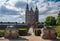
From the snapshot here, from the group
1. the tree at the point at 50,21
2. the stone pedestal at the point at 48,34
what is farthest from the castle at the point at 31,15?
the stone pedestal at the point at 48,34

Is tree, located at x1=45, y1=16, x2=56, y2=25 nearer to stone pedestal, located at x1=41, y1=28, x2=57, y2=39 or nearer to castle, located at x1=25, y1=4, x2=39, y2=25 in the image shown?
castle, located at x1=25, y1=4, x2=39, y2=25

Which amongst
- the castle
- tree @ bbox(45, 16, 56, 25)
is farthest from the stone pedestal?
the castle

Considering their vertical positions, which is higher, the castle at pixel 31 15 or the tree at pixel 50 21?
the castle at pixel 31 15

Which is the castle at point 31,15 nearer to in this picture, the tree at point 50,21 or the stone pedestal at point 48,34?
the tree at point 50,21

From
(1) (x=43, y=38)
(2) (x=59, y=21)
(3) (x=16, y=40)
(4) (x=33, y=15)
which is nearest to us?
(3) (x=16, y=40)

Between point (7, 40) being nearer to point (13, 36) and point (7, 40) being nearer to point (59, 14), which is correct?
point (13, 36)

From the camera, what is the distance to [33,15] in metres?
69.2

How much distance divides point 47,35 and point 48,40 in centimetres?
106

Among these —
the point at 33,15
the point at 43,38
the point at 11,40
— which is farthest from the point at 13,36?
the point at 33,15

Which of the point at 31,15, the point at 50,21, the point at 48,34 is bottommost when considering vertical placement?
the point at 48,34

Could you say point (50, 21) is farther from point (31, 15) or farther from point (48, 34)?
point (48, 34)

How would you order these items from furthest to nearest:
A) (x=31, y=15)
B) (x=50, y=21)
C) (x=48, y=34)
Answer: (x=31, y=15)
(x=50, y=21)
(x=48, y=34)

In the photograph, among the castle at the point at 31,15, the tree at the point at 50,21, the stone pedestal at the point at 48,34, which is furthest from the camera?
the castle at the point at 31,15

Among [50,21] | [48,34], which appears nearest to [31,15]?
[50,21]
